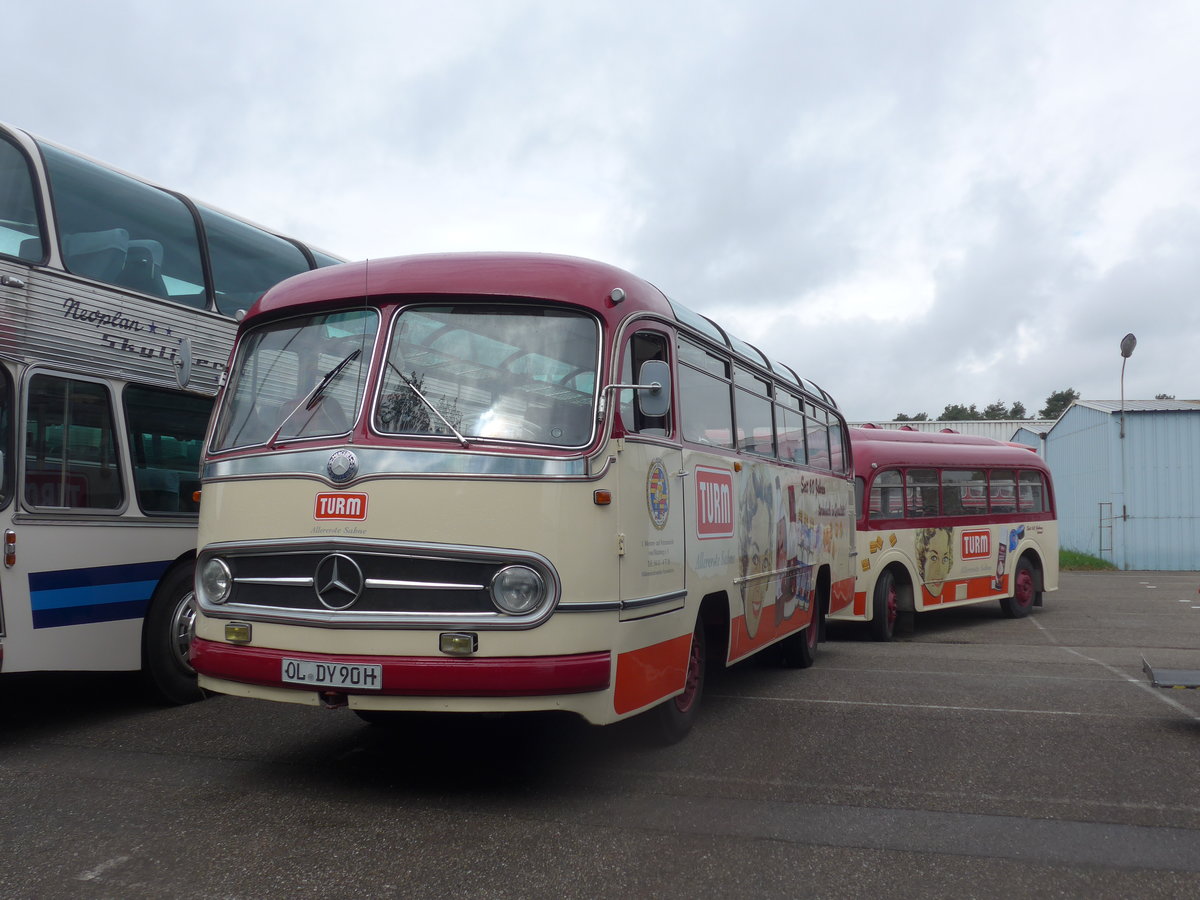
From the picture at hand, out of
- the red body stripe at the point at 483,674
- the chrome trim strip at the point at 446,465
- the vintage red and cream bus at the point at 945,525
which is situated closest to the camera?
the red body stripe at the point at 483,674

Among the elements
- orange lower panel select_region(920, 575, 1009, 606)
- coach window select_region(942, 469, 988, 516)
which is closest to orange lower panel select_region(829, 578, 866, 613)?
orange lower panel select_region(920, 575, 1009, 606)

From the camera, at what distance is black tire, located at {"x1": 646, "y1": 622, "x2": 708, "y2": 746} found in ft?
21.9

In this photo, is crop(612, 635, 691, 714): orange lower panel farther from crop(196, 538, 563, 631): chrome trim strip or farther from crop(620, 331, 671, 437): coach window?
crop(620, 331, 671, 437): coach window

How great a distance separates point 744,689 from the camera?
30.4ft

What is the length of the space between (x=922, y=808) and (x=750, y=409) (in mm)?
3737

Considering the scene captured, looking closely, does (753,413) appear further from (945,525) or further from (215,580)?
(945,525)

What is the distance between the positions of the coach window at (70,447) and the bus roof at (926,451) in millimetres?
9084

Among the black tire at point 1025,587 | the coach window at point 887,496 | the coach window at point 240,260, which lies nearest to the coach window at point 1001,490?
A: the black tire at point 1025,587

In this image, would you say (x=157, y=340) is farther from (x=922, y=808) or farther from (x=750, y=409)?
(x=922, y=808)

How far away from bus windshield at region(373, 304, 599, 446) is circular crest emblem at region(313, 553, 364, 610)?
680 mm

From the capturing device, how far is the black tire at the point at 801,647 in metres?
A: 10.3

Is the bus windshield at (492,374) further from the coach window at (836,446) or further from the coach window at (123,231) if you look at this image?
the coach window at (836,446)

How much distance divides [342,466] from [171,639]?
3377mm

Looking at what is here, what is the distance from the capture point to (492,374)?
5.47 metres
